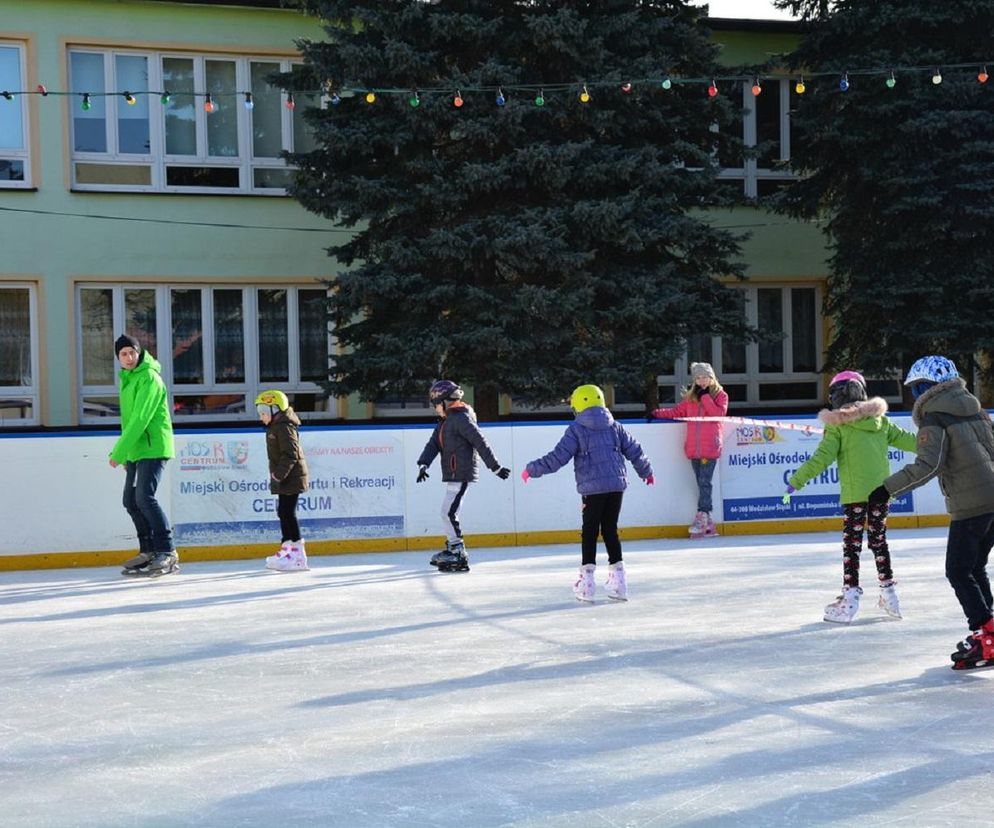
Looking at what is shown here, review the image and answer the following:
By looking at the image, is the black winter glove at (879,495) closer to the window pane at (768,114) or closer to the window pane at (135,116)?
the window pane at (135,116)

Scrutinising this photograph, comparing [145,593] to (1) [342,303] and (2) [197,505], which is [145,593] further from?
(1) [342,303]

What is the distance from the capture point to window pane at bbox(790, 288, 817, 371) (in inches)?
911

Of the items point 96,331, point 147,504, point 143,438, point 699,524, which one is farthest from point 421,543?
point 96,331

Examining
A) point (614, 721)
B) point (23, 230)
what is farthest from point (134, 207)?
point (614, 721)

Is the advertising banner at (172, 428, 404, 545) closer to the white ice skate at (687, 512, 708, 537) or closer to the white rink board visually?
the white rink board

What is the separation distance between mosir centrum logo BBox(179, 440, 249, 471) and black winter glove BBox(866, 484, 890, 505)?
7174 mm

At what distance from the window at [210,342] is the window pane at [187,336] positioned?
15mm

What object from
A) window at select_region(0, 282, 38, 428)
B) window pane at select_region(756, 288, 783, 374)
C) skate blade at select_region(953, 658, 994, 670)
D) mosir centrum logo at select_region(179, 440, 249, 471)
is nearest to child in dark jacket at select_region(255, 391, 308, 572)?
mosir centrum logo at select_region(179, 440, 249, 471)

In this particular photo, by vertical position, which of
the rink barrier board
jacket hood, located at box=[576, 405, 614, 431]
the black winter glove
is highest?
jacket hood, located at box=[576, 405, 614, 431]

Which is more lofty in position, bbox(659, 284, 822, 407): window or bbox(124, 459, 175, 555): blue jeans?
bbox(659, 284, 822, 407): window

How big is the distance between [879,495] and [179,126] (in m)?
15.2

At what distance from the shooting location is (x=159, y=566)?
11828 mm

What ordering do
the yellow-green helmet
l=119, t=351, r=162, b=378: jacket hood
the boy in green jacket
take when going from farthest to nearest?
l=119, t=351, r=162, b=378: jacket hood → the boy in green jacket → the yellow-green helmet

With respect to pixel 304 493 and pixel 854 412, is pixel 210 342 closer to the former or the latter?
pixel 304 493
